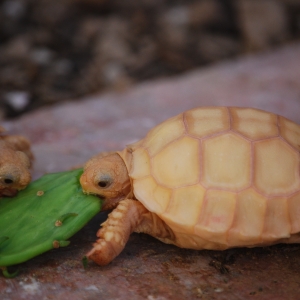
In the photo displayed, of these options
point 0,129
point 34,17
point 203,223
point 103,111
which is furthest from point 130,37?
point 203,223

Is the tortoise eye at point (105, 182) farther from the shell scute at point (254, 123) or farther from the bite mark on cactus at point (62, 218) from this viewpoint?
the shell scute at point (254, 123)

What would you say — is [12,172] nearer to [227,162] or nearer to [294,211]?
[227,162]

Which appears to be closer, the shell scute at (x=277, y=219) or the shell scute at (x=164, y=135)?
the shell scute at (x=277, y=219)

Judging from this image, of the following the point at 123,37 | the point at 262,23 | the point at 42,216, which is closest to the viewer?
the point at 42,216

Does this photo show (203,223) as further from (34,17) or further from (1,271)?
(34,17)

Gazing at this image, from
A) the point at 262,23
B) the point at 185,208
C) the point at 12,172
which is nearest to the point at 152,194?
the point at 185,208

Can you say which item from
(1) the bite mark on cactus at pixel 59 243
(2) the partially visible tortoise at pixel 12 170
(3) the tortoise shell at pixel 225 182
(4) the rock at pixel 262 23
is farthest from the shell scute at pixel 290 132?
(4) the rock at pixel 262 23
